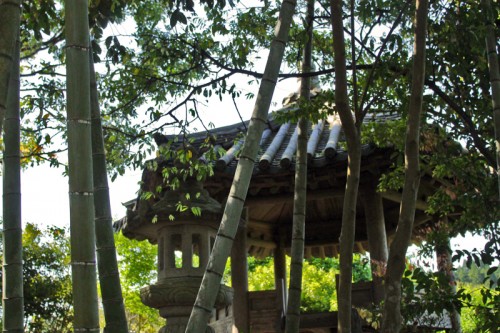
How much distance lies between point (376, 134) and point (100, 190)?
3162 mm

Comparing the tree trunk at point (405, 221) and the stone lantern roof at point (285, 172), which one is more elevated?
the stone lantern roof at point (285, 172)

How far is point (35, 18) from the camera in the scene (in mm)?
4461

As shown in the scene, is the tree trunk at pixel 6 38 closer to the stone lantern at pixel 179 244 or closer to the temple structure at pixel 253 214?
the temple structure at pixel 253 214

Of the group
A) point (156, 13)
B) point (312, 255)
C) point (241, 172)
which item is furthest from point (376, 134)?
point (312, 255)

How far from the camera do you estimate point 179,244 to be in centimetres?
571

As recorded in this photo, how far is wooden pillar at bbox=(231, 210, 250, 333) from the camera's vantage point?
8.70 metres

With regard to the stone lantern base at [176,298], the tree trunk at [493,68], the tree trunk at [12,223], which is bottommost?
the stone lantern base at [176,298]

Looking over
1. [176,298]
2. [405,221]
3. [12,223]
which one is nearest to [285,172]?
[176,298]

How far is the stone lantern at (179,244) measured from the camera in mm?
5164

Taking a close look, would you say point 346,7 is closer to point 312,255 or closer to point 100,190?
point 100,190

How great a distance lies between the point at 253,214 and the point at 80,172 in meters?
8.25

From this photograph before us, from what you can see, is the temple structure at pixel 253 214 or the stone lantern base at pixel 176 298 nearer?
the stone lantern base at pixel 176 298

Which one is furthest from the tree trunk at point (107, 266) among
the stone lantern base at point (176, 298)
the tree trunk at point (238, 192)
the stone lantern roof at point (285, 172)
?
the stone lantern roof at point (285, 172)

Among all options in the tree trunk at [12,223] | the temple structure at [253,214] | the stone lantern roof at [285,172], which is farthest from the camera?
the stone lantern roof at [285,172]
